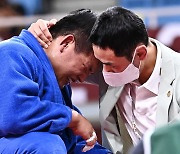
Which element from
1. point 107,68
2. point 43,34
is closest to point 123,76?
point 107,68

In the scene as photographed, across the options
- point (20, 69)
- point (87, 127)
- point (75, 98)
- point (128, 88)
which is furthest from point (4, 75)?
point (75, 98)

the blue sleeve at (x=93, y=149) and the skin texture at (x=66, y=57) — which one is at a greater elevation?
the skin texture at (x=66, y=57)

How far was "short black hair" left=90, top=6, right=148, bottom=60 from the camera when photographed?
1.83 m

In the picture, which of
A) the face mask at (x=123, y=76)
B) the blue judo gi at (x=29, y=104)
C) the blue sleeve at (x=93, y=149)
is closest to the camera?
the blue judo gi at (x=29, y=104)

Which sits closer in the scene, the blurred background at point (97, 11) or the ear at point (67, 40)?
the ear at point (67, 40)

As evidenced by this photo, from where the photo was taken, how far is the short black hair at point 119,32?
183 centimetres

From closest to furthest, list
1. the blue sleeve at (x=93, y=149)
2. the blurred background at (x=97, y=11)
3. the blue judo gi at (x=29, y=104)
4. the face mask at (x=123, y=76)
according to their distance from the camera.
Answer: the blue judo gi at (x=29, y=104), the face mask at (x=123, y=76), the blue sleeve at (x=93, y=149), the blurred background at (x=97, y=11)

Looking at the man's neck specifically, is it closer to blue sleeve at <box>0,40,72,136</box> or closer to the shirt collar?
the shirt collar

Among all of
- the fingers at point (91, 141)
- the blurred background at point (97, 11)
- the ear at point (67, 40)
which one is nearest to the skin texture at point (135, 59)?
the ear at point (67, 40)

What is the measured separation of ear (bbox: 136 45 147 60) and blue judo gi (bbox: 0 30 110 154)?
27 cm

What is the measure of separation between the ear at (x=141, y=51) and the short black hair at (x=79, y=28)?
162 mm

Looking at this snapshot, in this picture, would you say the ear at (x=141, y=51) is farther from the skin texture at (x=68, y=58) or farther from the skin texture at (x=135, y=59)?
the skin texture at (x=68, y=58)

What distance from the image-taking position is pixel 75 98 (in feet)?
12.7

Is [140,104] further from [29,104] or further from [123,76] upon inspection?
[29,104]
